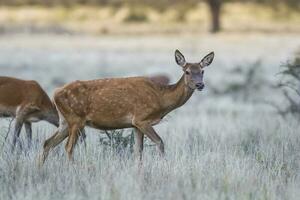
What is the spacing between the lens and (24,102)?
1431 cm

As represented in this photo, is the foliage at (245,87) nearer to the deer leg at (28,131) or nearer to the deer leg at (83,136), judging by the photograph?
the deer leg at (28,131)

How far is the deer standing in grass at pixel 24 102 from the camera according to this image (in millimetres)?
14266

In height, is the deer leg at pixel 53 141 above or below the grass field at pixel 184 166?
above

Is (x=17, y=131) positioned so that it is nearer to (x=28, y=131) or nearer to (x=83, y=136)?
(x=28, y=131)

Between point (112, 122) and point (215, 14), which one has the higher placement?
point (215, 14)

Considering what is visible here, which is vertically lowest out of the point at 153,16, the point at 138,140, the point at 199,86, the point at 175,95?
the point at 138,140

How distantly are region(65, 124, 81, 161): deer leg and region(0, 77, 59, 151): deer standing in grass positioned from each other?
91.0 inches

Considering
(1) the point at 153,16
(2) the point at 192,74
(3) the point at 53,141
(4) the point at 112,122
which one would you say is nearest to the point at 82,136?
(3) the point at 53,141

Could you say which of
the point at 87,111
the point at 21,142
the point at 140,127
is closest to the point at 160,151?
the point at 140,127

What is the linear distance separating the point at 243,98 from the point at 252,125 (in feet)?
36.1

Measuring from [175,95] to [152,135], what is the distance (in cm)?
76

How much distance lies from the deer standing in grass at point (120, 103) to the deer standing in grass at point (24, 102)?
2.08 m

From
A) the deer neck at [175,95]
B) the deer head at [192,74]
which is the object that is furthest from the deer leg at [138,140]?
the deer head at [192,74]

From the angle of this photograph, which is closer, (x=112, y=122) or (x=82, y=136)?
(x=112, y=122)
